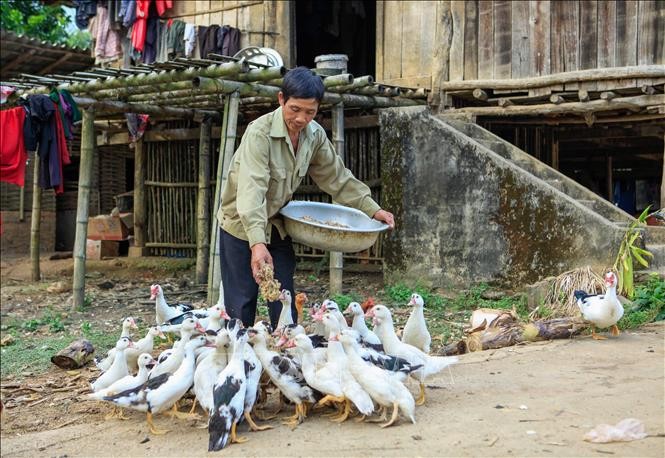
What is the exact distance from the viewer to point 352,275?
38.0 ft

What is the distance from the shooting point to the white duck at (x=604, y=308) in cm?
606

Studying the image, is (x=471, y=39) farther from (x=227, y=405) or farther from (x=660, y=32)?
(x=227, y=405)

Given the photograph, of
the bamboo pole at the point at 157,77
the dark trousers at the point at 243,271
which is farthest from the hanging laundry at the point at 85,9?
the dark trousers at the point at 243,271

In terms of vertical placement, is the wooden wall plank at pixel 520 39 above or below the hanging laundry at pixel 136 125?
above

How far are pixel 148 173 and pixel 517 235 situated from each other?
24.7ft

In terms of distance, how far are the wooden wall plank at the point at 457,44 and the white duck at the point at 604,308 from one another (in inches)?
192

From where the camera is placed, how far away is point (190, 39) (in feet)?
37.9

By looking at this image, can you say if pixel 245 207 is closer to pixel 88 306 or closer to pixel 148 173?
pixel 88 306

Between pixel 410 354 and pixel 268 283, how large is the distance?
110 cm

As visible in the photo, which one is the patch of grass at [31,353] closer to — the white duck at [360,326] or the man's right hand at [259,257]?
the white duck at [360,326]

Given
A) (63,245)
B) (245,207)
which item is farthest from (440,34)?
(63,245)

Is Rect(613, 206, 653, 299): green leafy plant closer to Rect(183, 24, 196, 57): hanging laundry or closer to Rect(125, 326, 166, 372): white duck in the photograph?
Rect(125, 326, 166, 372): white duck

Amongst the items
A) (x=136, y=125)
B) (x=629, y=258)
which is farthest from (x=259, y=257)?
(x=136, y=125)

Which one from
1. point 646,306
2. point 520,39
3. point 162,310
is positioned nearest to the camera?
point 162,310
